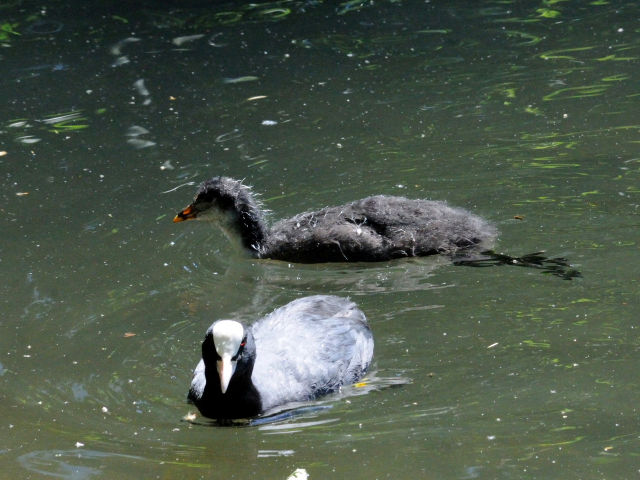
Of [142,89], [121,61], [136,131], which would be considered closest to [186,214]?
[136,131]

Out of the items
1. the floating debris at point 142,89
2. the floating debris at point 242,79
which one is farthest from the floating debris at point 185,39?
the floating debris at point 242,79

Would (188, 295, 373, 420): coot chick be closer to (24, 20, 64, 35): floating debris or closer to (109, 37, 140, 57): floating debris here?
(109, 37, 140, 57): floating debris

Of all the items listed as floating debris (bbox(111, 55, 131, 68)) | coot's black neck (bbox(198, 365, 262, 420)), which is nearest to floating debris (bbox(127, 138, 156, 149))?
floating debris (bbox(111, 55, 131, 68))

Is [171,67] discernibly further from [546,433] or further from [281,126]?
[546,433]

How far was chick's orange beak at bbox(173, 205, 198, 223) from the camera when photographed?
26.2ft

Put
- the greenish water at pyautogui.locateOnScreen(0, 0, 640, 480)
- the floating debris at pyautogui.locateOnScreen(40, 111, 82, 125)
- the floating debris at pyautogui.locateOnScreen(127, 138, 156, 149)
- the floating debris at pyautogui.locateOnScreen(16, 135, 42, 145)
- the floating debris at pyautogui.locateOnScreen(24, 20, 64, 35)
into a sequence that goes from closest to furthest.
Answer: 1. the greenish water at pyautogui.locateOnScreen(0, 0, 640, 480)
2. the floating debris at pyautogui.locateOnScreen(127, 138, 156, 149)
3. the floating debris at pyautogui.locateOnScreen(16, 135, 42, 145)
4. the floating debris at pyautogui.locateOnScreen(40, 111, 82, 125)
5. the floating debris at pyautogui.locateOnScreen(24, 20, 64, 35)

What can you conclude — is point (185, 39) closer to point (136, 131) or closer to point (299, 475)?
point (136, 131)

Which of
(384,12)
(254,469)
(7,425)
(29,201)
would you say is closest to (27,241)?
(29,201)

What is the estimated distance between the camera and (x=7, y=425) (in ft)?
18.1

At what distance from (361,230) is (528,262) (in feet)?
3.88

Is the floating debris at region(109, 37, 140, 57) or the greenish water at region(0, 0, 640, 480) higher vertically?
the floating debris at region(109, 37, 140, 57)

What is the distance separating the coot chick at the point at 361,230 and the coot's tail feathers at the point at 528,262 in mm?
111

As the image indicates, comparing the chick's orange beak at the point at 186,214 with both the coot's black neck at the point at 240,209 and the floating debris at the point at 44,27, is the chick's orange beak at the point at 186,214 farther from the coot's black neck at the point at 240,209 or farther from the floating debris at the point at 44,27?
the floating debris at the point at 44,27

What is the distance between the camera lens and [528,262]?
7.09 meters
